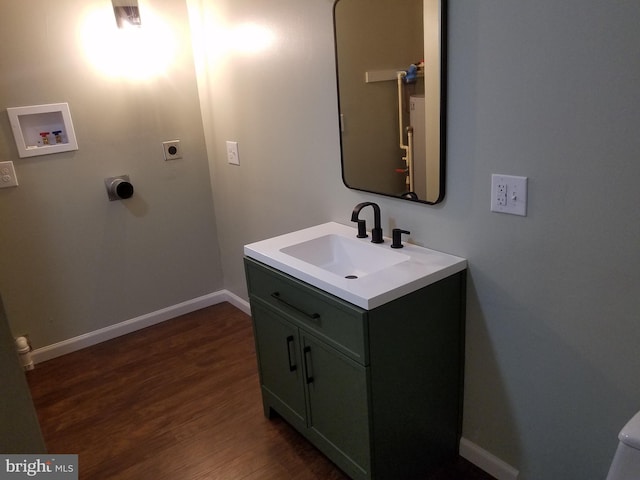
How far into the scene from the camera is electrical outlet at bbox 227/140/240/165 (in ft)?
9.12

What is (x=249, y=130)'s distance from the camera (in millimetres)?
2625

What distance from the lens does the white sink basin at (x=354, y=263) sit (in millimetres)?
1462

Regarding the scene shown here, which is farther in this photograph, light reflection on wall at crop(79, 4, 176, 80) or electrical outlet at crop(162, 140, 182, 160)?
electrical outlet at crop(162, 140, 182, 160)

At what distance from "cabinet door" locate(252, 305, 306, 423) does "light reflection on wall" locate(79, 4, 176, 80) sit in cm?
163

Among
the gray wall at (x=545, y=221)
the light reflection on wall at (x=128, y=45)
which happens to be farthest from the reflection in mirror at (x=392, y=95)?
the light reflection on wall at (x=128, y=45)

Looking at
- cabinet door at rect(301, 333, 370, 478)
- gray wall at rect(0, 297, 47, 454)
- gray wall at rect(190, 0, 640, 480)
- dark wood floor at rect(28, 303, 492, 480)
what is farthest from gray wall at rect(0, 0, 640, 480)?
gray wall at rect(0, 297, 47, 454)

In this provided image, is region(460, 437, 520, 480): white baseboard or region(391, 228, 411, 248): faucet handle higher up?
region(391, 228, 411, 248): faucet handle

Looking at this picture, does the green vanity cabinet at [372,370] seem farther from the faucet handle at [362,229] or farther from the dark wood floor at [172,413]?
the faucet handle at [362,229]

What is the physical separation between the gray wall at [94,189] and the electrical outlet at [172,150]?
32 millimetres

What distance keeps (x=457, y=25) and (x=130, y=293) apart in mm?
2441

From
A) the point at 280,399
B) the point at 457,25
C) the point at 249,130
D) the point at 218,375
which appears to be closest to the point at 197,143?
the point at 249,130

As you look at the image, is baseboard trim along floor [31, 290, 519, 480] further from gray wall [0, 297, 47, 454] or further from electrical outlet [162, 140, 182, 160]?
gray wall [0, 297, 47, 454]

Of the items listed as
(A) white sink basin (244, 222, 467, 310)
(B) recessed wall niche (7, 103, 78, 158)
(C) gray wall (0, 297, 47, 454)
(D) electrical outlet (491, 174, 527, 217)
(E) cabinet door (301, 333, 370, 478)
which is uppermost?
(B) recessed wall niche (7, 103, 78, 158)

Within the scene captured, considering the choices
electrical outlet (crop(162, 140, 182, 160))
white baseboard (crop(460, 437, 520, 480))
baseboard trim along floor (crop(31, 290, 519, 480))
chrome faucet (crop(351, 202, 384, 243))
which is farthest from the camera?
electrical outlet (crop(162, 140, 182, 160))
